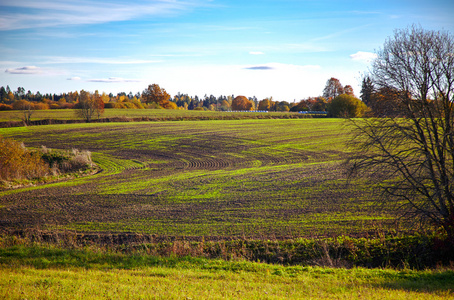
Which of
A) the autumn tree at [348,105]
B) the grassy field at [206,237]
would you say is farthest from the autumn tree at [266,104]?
the grassy field at [206,237]

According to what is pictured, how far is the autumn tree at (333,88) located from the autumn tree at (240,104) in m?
58.4

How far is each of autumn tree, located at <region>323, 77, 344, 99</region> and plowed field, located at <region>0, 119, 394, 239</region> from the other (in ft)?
258

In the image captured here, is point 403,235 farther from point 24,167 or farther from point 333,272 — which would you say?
point 24,167

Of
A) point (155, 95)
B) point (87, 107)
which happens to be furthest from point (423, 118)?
point (155, 95)

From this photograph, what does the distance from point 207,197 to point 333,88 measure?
350 feet

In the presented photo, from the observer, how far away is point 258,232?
15.6 metres

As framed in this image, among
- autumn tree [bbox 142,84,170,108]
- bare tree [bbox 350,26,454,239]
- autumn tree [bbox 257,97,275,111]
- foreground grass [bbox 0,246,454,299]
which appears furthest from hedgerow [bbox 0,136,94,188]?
autumn tree [bbox 257,97,275,111]

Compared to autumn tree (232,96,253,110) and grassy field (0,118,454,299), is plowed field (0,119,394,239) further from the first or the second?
autumn tree (232,96,253,110)

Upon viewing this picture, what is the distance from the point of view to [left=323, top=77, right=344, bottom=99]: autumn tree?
117500mm

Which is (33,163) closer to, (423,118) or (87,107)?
(423,118)

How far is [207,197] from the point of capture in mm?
22109

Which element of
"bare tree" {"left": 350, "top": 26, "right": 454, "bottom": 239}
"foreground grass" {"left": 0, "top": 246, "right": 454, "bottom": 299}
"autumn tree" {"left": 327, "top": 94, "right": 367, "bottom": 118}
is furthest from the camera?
"autumn tree" {"left": 327, "top": 94, "right": 367, "bottom": 118}

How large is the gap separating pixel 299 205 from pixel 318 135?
37.8 meters

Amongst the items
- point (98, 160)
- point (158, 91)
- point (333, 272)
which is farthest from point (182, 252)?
point (158, 91)
